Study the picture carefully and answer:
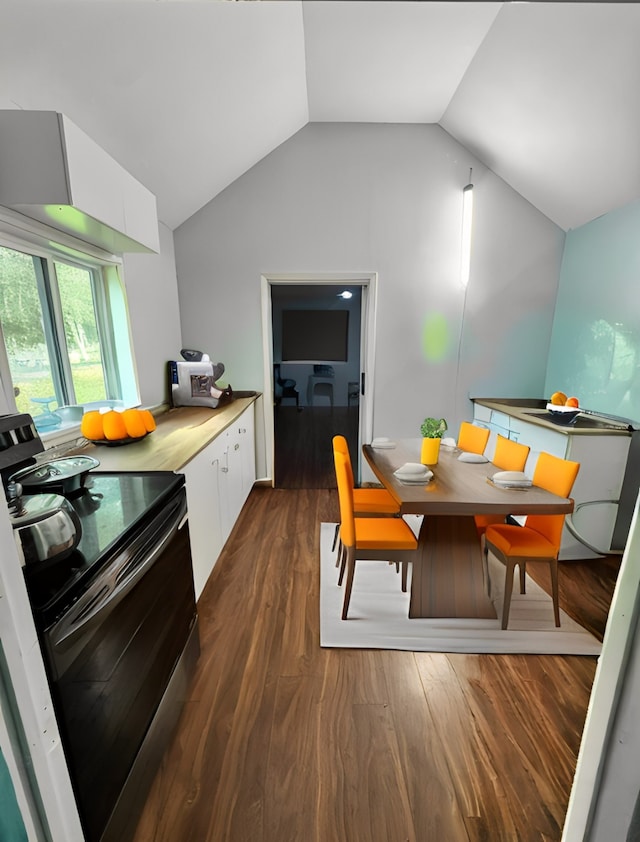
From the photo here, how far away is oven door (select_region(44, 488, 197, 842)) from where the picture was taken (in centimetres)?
81

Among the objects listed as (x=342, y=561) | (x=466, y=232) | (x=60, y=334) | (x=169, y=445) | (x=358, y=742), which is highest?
(x=466, y=232)

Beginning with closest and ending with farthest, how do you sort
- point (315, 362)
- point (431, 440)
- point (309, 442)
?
point (431, 440), point (309, 442), point (315, 362)

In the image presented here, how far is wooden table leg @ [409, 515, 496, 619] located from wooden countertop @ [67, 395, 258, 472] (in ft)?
4.23

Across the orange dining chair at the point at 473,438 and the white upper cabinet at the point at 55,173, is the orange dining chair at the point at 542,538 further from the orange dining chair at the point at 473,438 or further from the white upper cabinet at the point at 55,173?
the white upper cabinet at the point at 55,173

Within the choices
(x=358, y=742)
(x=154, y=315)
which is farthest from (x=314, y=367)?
(x=358, y=742)

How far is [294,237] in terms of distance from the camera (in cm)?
320

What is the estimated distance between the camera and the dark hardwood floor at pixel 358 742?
45.1 inches

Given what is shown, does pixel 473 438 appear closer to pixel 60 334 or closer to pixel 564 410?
pixel 564 410

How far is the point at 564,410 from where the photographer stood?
2.59 meters

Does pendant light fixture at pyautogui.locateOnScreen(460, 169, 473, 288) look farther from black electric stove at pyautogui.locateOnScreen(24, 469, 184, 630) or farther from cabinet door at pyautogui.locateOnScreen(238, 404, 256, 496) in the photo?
black electric stove at pyautogui.locateOnScreen(24, 469, 184, 630)

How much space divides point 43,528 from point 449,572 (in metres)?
A: 1.82

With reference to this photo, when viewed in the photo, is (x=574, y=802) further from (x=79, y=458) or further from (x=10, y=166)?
(x=10, y=166)

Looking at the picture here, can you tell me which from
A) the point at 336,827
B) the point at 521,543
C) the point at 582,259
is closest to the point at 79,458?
the point at 336,827

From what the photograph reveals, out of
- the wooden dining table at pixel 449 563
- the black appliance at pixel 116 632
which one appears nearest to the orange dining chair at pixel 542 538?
the wooden dining table at pixel 449 563
